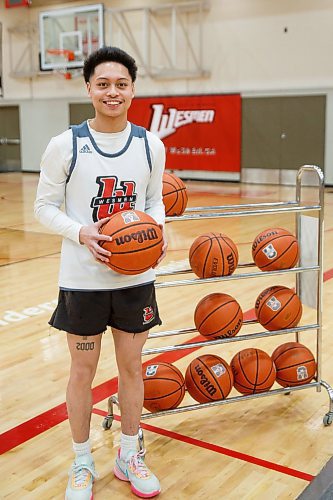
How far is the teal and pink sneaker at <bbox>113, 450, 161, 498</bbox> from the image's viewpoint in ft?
8.36

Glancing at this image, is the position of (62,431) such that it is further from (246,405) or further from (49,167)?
(49,167)

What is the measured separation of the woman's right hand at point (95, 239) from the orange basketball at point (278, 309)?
1.23 m

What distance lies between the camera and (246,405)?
3420 millimetres

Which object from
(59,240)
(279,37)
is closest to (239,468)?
(59,240)

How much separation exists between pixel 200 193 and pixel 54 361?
922cm

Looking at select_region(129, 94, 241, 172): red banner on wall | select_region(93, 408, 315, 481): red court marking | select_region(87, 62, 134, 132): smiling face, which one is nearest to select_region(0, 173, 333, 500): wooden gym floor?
select_region(93, 408, 315, 481): red court marking

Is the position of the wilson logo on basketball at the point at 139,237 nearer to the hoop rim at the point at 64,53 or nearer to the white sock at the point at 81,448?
the white sock at the point at 81,448

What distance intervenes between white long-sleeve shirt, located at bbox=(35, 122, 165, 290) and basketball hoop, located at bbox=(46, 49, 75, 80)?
14403mm

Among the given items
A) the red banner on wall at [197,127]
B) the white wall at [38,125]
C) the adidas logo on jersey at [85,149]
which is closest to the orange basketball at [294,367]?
the adidas logo on jersey at [85,149]

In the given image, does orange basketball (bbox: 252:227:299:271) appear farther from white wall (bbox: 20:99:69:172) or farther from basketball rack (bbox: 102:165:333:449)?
white wall (bbox: 20:99:69:172)

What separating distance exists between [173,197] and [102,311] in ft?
2.76

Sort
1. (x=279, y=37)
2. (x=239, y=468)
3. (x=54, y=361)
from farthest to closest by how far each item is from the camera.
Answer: (x=279, y=37)
(x=54, y=361)
(x=239, y=468)

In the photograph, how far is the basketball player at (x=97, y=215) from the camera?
2336 millimetres

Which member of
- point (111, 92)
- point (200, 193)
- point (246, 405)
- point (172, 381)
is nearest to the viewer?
point (111, 92)
